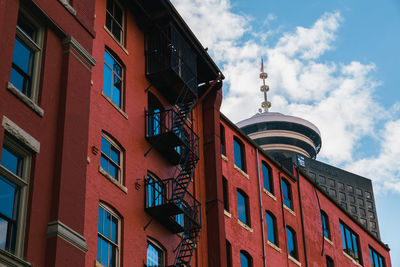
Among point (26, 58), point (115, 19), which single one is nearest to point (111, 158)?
point (115, 19)

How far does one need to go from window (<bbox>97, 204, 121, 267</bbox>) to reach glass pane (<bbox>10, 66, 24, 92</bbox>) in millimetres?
6412

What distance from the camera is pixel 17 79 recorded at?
19828mm

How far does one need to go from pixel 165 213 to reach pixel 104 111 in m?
4.50

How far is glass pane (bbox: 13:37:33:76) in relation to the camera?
65.8ft

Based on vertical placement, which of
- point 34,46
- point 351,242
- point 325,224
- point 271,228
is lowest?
point 34,46

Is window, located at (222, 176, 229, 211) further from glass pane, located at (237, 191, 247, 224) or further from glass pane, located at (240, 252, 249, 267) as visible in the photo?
glass pane, located at (240, 252, 249, 267)

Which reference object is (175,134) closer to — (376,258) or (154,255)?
(154,255)

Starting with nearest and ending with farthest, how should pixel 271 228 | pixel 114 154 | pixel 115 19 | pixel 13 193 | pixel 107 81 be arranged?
1. pixel 13 193
2. pixel 114 154
3. pixel 107 81
4. pixel 115 19
5. pixel 271 228

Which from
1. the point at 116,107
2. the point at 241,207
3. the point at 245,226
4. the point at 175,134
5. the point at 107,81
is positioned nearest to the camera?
the point at 116,107

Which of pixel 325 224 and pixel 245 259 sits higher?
pixel 325 224

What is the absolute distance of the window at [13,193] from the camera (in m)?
17.4

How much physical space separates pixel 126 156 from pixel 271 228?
1441cm

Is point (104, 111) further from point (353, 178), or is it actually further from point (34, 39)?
point (353, 178)

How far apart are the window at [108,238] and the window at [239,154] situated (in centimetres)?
1393
